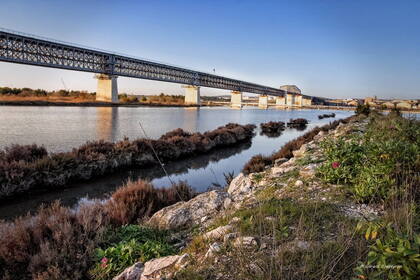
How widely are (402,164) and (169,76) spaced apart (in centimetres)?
8227

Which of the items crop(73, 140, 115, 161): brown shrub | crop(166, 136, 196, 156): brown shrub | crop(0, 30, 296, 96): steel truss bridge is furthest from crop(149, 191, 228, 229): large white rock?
crop(0, 30, 296, 96): steel truss bridge

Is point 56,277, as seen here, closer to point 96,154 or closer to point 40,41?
point 96,154

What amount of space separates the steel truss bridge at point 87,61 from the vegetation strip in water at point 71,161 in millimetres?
45763

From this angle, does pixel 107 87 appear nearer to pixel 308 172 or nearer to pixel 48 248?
pixel 308 172

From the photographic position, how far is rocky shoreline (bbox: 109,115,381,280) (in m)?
2.20

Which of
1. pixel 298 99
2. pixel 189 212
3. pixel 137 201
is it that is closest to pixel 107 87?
pixel 137 201

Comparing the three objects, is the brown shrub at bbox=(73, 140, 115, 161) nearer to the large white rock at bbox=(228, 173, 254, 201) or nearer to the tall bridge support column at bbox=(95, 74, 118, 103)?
the large white rock at bbox=(228, 173, 254, 201)

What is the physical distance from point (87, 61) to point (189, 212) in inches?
2505

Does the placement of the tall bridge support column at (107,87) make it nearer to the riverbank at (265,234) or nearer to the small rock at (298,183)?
the riverbank at (265,234)

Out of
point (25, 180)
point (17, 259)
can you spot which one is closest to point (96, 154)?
point (25, 180)

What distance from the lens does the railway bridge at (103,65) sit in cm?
4428

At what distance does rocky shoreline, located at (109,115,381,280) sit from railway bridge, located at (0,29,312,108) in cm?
5274

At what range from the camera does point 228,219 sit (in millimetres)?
3150

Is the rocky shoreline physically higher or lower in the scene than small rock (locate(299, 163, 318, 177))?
lower
